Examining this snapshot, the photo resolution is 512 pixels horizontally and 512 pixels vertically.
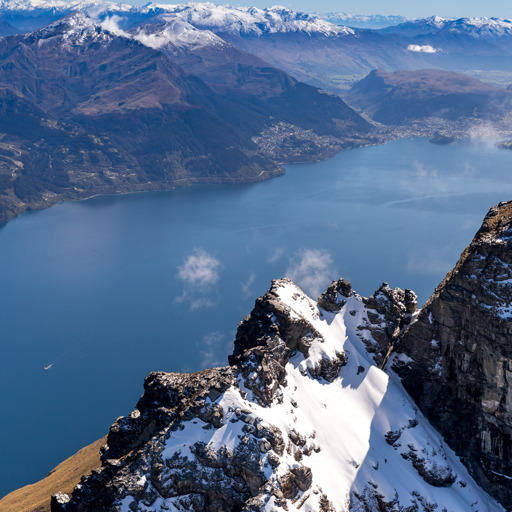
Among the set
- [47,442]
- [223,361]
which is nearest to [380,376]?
[223,361]

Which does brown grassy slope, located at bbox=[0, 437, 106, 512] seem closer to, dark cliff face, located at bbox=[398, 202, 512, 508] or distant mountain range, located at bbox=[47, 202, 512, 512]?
distant mountain range, located at bbox=[47, 202, 512, 512]

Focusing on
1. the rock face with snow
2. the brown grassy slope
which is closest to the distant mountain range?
the rock face with snow

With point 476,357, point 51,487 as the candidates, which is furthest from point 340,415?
point 51,487

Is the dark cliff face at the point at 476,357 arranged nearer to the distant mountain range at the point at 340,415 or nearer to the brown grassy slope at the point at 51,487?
the distant mountain range at the point at 340,415

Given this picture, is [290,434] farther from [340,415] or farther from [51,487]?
[51,487]

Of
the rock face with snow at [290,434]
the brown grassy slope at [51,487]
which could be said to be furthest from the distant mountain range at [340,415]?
the brown grassy slope at [51,487]

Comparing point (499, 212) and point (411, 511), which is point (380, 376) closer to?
point (411, 511)
